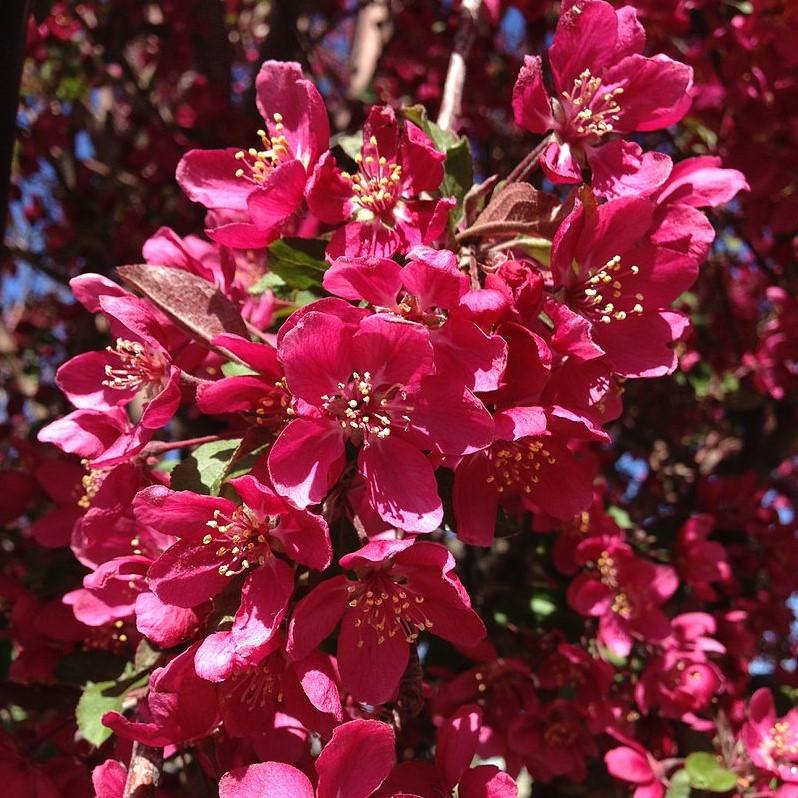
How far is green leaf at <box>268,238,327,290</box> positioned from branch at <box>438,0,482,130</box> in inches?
16.0

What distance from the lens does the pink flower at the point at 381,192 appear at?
125 centimetres

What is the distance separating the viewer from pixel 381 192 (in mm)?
1268

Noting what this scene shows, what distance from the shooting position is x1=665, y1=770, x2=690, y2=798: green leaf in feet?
5.89

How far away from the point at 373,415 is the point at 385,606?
0.91ft

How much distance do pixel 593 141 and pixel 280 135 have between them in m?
0.52

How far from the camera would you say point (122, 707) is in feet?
4.42

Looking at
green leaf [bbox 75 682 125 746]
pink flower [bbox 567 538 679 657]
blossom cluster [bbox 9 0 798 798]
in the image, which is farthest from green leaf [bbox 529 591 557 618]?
green leaf [bbox 75 682 125 746]

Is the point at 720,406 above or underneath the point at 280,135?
Result: underneath

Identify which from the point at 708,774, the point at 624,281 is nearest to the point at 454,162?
the point at 624,281

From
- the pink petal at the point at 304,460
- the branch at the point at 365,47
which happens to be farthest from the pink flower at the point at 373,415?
the branch at the point at 365,47

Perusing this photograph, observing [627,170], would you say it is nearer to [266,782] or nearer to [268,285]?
[268,285]

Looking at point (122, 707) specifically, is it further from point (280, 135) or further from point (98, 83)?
point (98, 83)

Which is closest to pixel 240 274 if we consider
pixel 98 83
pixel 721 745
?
pixel 721 745

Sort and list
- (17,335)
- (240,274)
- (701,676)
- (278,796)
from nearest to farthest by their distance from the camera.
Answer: (278,796) < (240,274) < (701,676) < (17,335)
